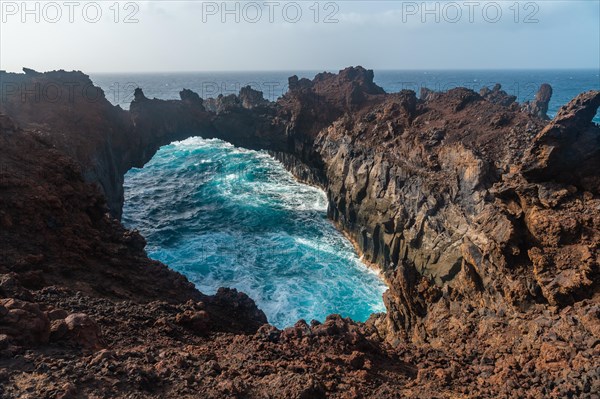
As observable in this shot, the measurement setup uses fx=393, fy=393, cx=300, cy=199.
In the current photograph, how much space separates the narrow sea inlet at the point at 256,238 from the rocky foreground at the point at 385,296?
16.2 feet

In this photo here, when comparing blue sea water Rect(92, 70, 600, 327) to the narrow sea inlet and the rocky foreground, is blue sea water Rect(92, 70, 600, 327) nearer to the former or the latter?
the narrow sea inlet

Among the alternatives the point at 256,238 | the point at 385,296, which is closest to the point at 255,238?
the point at 256,238

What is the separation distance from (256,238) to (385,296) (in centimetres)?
1859

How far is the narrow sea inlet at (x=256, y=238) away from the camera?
2845 cm

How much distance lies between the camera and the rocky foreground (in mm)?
7664

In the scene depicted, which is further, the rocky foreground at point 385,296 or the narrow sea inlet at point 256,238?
the narrow sea inlet at point 256,238

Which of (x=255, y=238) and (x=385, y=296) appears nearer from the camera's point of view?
(x=385, y=296)

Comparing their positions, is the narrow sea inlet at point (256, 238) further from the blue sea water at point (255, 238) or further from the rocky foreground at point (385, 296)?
the rocky foreground at point (385, 296)

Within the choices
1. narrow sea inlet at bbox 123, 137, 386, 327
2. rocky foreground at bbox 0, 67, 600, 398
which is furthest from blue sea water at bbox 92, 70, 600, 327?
rocky foreground at bbox 0, 67, 600, 398

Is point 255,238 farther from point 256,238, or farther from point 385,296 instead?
point 385,296

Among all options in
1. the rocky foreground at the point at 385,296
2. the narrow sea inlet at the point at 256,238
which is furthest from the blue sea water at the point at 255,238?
the rocky foreground at the point at 385,296

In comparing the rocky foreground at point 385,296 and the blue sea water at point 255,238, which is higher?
the rocky foreground at point 385,296

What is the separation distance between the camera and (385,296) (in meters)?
20.2

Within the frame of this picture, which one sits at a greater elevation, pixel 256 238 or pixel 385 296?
pixel 385 296
